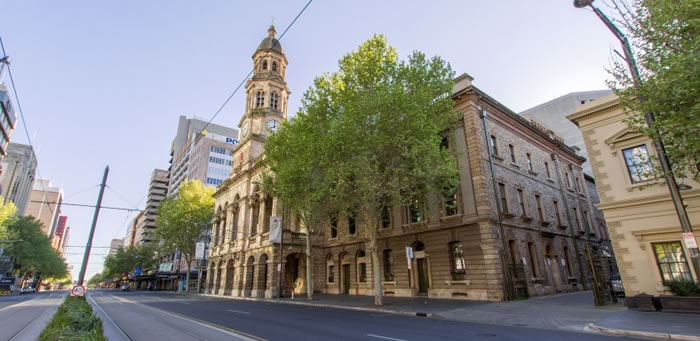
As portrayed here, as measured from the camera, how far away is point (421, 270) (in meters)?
23.6

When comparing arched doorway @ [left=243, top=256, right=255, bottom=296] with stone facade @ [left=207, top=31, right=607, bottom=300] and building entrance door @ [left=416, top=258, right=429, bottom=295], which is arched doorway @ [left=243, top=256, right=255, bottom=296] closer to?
stone facade @ [left=207, top=31, right=607, bottom=300]

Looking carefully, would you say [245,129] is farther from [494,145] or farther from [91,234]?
[494,145]

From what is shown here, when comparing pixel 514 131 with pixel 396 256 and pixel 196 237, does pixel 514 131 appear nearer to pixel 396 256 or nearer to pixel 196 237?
pixel 396 256

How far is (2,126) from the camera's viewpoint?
192 feet

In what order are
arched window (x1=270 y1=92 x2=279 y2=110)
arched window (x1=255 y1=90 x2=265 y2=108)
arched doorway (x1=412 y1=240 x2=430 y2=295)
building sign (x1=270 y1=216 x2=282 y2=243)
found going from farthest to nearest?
1. arched window (x1=270 y1=92 x2=279 y2=110)
2. arched window (x1=255 y1=90 x2=265 y2=108)
3. building sign (x1=270 y1=216 x2=282 y2=243)
4. arched doorway (x1=412 y1=240 x2=430 y2=295)

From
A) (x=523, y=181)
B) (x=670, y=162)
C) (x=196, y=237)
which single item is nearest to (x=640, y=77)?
(x=670, y=162)

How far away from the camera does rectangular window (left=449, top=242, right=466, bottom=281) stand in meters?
20.9

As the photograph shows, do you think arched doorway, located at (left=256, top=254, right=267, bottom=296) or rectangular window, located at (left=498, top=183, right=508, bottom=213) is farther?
arched doorway, located at (left=256, top=254, right=267, bottom=296)

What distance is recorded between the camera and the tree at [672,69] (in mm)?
9461

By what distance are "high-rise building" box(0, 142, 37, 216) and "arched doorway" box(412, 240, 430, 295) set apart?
282ft

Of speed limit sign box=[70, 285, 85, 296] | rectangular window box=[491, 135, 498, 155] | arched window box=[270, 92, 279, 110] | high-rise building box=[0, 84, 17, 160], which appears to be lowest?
speed limit sign box=[70, 285, 85, 296]

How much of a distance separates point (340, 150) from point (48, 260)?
72120 mm

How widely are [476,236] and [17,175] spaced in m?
103

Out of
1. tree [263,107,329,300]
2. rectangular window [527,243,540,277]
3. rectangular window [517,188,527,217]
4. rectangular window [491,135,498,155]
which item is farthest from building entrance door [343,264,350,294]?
rectangular window [491,135,498,155]
